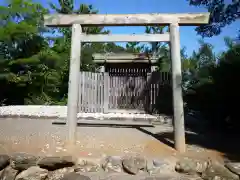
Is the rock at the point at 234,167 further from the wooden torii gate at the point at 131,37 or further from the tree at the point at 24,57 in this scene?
the tree at the point at 24,57

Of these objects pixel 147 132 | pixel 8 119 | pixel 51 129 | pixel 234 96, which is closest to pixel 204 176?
pixel 147 132

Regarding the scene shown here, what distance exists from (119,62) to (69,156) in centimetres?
791

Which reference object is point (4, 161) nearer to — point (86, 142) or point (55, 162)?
point (55, 162)

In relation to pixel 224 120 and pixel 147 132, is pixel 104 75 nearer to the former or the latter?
pixel 147 132

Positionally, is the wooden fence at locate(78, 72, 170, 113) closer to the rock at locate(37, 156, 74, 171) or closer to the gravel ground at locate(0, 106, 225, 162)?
the gravel ground at locate(0, 106, 225, 162)

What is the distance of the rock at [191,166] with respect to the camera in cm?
328

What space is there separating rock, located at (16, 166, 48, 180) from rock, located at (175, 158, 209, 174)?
195 cm

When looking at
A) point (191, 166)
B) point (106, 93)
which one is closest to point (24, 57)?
→ point (106, 93)

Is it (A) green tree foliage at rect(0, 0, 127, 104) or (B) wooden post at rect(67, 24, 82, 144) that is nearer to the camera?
(B) wooden post at rect(67, 24, 82, 144)

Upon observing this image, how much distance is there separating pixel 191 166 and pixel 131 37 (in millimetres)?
2425

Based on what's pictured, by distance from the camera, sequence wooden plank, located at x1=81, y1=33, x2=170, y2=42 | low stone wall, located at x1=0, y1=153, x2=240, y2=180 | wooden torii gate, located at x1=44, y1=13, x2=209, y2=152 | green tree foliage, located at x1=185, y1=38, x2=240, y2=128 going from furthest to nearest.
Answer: green tree foliage, located at x1=185, y1=38, x2=240, y2=128 → wooden plank, located at x1=81, y1=33, x2=170, y2=42 → wooden torii gate, located at x1=44, y1=13, x2=209, y2=152 → low stone wall, located at x1=0, y1=153, x2=240, y2=180

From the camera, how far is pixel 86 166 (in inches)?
134

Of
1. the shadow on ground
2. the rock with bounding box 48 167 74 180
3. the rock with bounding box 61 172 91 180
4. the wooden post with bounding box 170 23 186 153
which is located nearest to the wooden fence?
the shadow on ground

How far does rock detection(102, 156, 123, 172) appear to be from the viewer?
3385mm
